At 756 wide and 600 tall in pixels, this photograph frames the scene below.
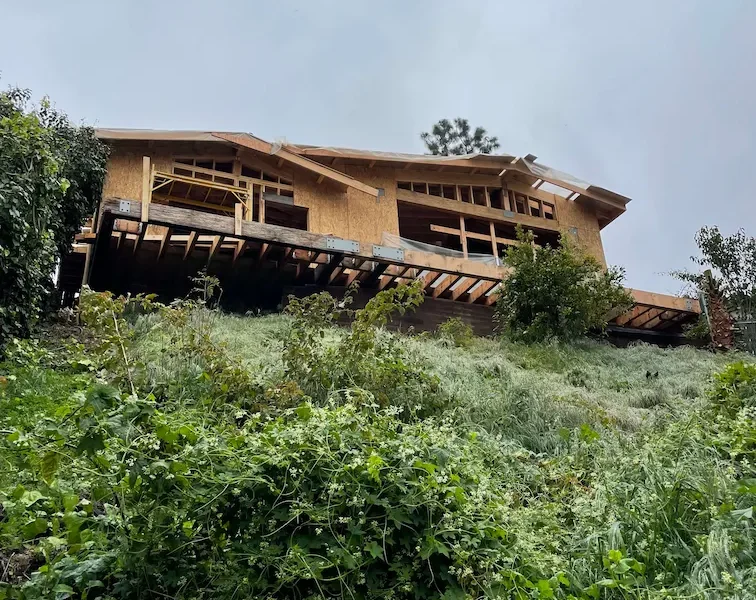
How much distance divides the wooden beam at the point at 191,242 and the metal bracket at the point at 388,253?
125 inches

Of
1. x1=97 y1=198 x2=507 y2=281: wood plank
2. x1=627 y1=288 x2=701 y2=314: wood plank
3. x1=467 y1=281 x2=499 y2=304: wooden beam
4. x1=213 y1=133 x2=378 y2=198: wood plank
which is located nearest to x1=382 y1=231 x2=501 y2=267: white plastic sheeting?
x1=467 y1=281 x2=499 y2=304: wooden beam

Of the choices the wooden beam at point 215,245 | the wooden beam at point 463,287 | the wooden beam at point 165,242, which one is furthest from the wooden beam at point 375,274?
the wooden beam at point 165,242

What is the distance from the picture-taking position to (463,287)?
12586 mm

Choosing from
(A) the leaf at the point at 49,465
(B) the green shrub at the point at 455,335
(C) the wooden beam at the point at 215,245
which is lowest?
(A) the leaf at the point at 49,465

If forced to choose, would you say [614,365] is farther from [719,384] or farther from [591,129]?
[591,129]

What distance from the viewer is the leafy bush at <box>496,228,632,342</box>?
1062cm

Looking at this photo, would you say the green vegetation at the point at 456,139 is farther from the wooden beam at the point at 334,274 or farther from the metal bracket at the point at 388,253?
the metal bracket at the point at 388,253

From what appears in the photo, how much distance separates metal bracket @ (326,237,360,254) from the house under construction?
26mm

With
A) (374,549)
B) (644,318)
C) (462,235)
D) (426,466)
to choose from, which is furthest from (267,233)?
(644,318)

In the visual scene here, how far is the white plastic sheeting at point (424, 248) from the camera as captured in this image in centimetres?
1216

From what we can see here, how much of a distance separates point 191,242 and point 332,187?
4.43m

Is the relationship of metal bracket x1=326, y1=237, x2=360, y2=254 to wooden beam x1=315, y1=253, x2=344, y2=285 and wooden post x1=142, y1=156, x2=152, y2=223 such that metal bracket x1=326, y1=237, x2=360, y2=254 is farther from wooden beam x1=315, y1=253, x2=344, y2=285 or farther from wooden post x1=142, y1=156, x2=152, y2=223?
wooden post x1=142, y1=156, x2=152, y2=223

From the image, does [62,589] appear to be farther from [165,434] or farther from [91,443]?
[165,434]

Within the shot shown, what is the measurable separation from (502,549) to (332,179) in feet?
36.0
